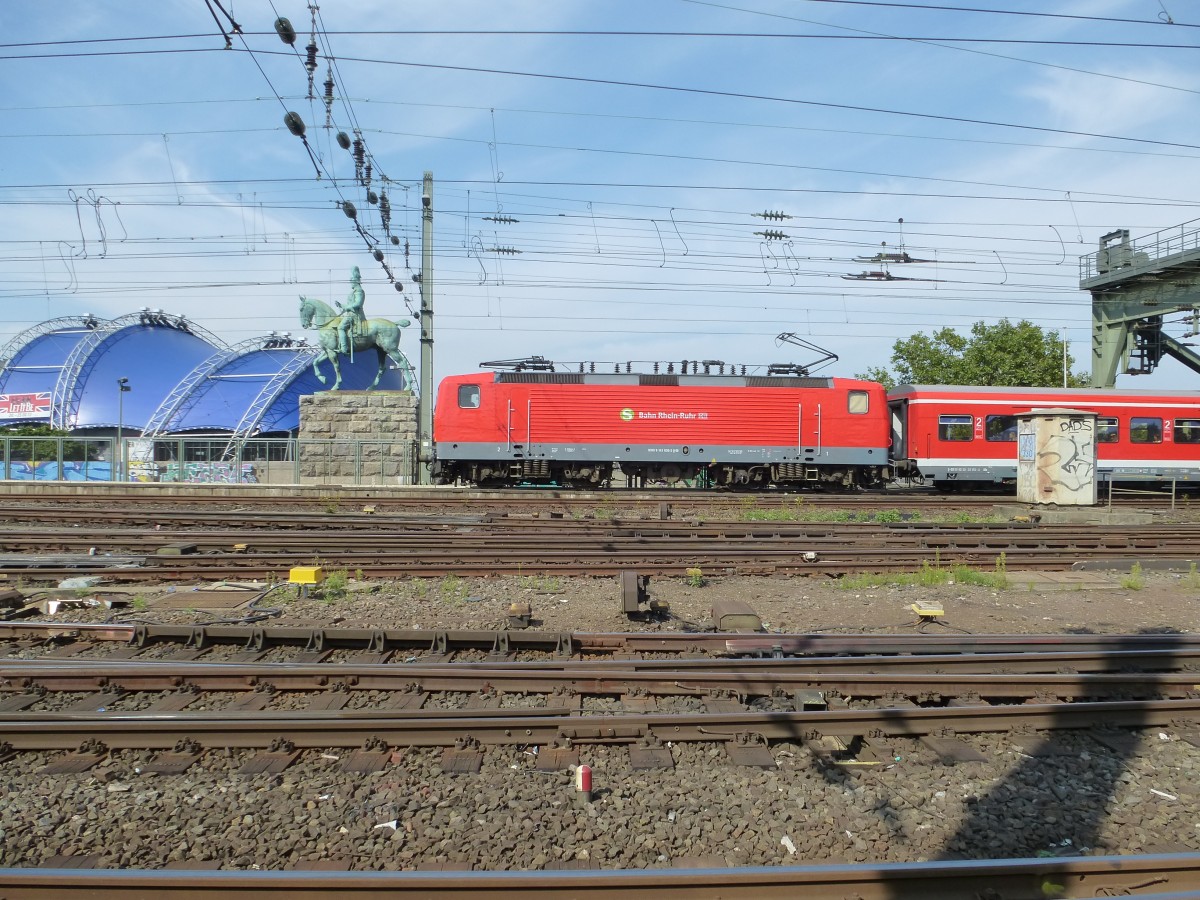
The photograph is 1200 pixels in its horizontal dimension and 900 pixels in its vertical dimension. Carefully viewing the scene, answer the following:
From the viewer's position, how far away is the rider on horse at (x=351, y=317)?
33719 mm

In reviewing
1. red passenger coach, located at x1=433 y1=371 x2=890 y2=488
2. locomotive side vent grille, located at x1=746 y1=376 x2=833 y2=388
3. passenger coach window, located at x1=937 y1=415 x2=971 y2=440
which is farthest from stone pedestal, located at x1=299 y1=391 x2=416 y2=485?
passenger coach window, located at x1=937 y1=415 x2=971 y2=440

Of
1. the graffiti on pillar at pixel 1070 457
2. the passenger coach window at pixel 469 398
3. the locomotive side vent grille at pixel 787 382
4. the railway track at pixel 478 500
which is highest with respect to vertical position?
the locomotive side vent grille at pixel 787 382

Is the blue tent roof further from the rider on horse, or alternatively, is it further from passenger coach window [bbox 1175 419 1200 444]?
passenger coach window [bbox 1175 419 1200 444]

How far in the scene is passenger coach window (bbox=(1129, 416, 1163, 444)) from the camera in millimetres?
24016

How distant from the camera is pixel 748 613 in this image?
7.68 meters

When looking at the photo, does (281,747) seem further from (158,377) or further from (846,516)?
(158,377)

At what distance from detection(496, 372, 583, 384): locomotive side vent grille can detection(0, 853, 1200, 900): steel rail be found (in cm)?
1985

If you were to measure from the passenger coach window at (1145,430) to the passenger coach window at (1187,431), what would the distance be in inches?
24.6

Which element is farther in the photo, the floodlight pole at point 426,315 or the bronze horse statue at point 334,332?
the bronze horse statue at point 334,332

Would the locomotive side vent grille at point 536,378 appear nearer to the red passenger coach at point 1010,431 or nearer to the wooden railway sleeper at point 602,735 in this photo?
the red passenger coach at point 1010,431

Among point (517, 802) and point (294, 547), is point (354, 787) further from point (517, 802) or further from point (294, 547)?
point (294, 547)

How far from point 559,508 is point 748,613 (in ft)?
38.2

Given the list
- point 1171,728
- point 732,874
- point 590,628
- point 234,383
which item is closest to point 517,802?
point 732,874

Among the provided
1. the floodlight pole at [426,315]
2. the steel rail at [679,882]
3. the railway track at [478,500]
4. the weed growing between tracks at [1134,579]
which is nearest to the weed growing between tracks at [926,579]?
the weed growing between tracks at [1134,579]
